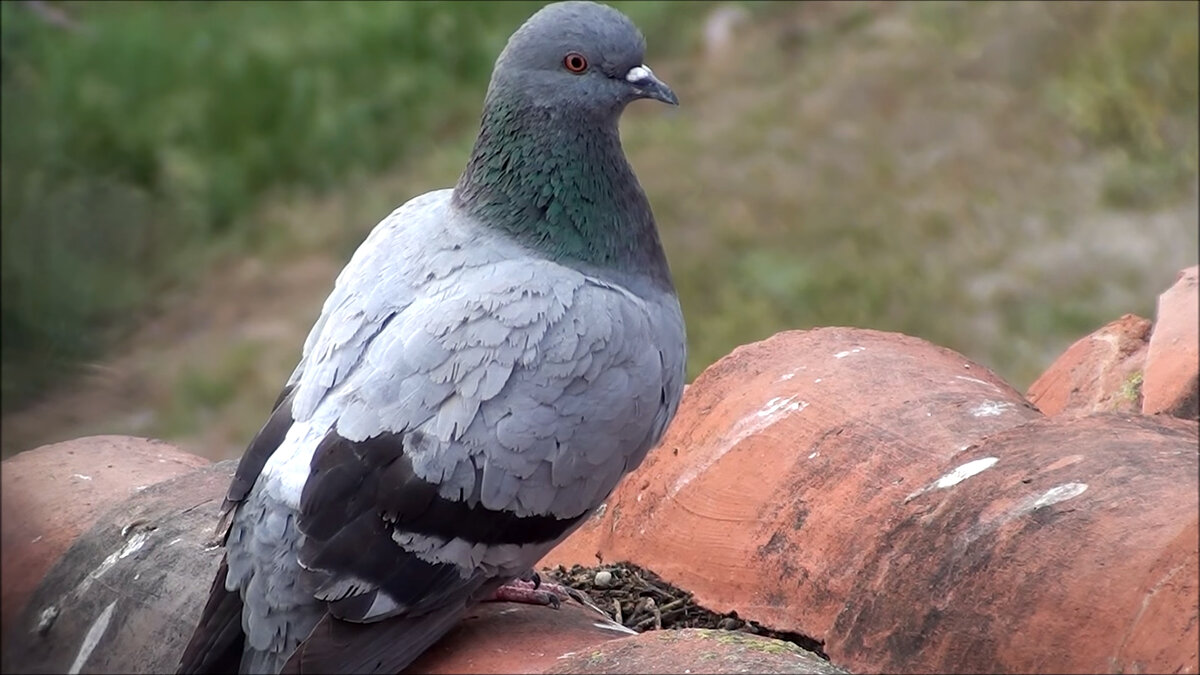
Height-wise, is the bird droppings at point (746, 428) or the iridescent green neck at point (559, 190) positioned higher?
the iridescent green neck at point (559, 190)

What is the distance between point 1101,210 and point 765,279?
216 cm

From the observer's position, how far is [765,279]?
922 centimetres

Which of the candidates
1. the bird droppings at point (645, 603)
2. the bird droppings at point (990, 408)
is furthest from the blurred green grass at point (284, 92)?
the bird droppings at point (990, 408)

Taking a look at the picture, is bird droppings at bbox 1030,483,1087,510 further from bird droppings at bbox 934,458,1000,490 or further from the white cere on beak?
the white cere on beak

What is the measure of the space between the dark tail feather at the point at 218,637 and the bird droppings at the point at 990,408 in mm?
1933

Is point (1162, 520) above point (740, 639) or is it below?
above

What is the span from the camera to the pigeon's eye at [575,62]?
404 cm

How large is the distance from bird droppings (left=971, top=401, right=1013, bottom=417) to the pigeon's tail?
4.80ft

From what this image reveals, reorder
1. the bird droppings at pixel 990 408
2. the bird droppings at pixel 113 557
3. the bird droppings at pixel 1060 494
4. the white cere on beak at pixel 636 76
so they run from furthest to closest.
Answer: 1. the white cere on beak at pixel 636 76
2. the bird droppings at pixel 990 408
3. the bird droppings at pixel 113 557
4. the bird droppings at pixel 1060 494

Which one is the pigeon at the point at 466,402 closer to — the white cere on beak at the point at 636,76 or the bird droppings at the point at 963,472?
the white cere on beak at the point at 636,76

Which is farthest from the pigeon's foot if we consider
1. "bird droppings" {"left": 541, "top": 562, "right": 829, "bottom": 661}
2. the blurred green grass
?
the blurred green grass

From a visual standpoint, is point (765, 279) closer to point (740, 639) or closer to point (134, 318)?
point (740, 639)

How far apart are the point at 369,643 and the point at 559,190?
136 cm

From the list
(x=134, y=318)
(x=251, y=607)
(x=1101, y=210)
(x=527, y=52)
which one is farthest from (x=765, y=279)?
(x=134, y=318)
